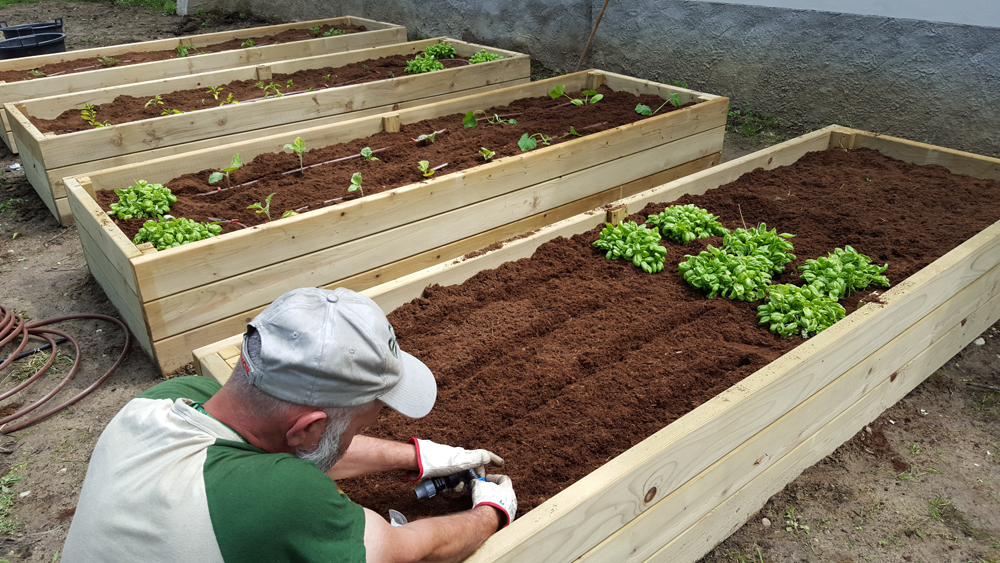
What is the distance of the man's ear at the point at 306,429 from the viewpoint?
5.25 feet

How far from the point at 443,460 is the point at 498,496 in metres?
→ 0.26

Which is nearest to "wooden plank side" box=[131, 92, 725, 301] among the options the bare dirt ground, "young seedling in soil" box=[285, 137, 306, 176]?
"young seedling in soil" box=[285, 137, 306, 176]

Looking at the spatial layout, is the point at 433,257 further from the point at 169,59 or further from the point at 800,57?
the point at 169,59

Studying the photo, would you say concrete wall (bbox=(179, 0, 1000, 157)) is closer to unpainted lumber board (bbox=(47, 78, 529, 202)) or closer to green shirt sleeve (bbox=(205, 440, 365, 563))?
unpainted lumber board (bbox=(47, 78, 529, 202))

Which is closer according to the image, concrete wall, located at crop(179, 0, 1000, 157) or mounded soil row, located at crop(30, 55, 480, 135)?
concrete wall, located at crop(179, 0, 1000, 157)

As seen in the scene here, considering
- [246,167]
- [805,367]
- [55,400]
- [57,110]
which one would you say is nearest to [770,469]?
[805,367]

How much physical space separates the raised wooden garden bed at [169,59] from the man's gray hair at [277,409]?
6.30 m

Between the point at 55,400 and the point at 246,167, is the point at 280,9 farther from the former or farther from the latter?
the point at 55,400

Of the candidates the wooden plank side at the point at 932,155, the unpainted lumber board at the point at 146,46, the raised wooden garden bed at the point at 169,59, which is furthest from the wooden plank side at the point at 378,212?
the unpainted lumber board at the point at 146,46

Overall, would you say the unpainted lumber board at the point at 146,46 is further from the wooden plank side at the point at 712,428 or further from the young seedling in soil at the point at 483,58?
the wooden plank side at the point at 712,428

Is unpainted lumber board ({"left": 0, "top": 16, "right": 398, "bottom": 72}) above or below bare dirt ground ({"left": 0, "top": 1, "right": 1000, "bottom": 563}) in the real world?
above

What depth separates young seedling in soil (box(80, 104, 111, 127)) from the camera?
5551 mm

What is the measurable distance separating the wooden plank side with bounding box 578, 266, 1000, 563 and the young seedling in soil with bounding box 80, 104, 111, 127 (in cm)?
525

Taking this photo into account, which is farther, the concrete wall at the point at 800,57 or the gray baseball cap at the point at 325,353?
the concrete wall at the point at 800,57
